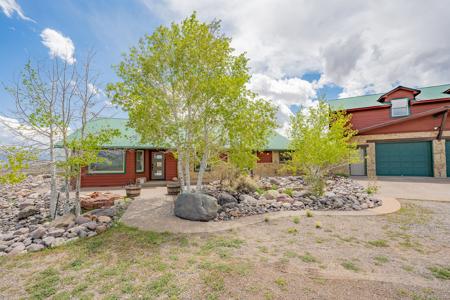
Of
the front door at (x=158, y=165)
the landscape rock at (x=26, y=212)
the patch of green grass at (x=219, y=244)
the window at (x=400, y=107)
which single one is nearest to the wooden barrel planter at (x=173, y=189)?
the front door at (x=158, y=165)

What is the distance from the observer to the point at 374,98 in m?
18.9

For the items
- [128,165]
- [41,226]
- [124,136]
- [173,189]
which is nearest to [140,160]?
[128,165]

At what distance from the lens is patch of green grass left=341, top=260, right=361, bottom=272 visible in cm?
327

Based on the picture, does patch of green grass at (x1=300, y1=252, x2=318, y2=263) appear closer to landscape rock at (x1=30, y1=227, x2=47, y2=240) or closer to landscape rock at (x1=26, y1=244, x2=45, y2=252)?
landscape rock at (x1=26, y1=244, x2=45, y2=252)

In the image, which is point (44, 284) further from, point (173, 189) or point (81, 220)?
point (173, 189)

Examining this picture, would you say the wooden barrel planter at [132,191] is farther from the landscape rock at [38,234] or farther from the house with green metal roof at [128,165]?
the landscape rock at [38,234]

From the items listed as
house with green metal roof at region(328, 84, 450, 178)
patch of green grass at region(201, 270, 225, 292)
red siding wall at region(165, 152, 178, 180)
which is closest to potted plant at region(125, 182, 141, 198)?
red siding wall at region(165, 152, 178, 180)

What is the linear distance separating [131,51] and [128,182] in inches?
308

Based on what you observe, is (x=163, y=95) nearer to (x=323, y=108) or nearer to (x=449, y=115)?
(x=323, y=108)

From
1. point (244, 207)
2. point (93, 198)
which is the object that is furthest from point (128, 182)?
point (244, 207)

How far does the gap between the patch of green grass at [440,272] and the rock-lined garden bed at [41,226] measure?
6.90m

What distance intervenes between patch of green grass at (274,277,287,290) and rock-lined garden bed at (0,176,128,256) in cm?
465

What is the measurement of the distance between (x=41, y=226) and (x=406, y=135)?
20.7 m

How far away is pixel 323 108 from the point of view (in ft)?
35.0
